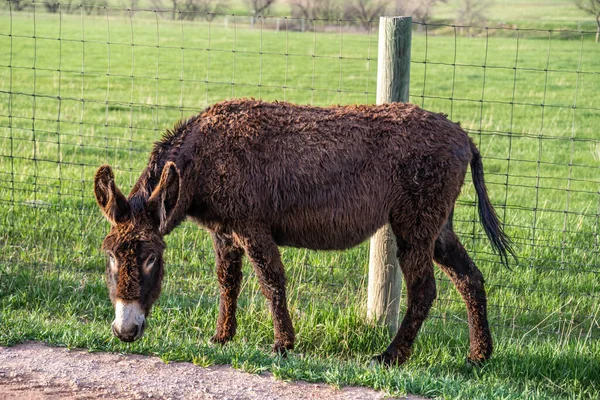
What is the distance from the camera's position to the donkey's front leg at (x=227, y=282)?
18.5 ft

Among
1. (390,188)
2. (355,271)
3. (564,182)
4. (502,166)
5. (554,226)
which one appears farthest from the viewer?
(502,166)

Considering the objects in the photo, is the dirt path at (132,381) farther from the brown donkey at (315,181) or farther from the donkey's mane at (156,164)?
the donkey's mane at (156,164)

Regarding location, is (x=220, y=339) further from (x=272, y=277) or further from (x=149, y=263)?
(x=149, y=263)

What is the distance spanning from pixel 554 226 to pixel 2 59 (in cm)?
1800

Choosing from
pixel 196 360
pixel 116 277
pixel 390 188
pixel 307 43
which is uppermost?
pixel 307 43

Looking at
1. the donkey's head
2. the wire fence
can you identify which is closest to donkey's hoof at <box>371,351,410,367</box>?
the wire fence

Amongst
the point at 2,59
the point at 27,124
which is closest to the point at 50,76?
the point at 2,59

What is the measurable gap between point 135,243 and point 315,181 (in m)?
1.35

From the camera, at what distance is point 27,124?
1395 centimetres

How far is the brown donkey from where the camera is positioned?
5.18 meters

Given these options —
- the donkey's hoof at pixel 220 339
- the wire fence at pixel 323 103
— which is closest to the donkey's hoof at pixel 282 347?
the donkey's hoof at pixel 220 339

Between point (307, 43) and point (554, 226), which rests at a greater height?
point (307, 43)

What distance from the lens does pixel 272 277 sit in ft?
17.2

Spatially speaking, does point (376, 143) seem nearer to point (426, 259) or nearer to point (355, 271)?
point (426, 259)
